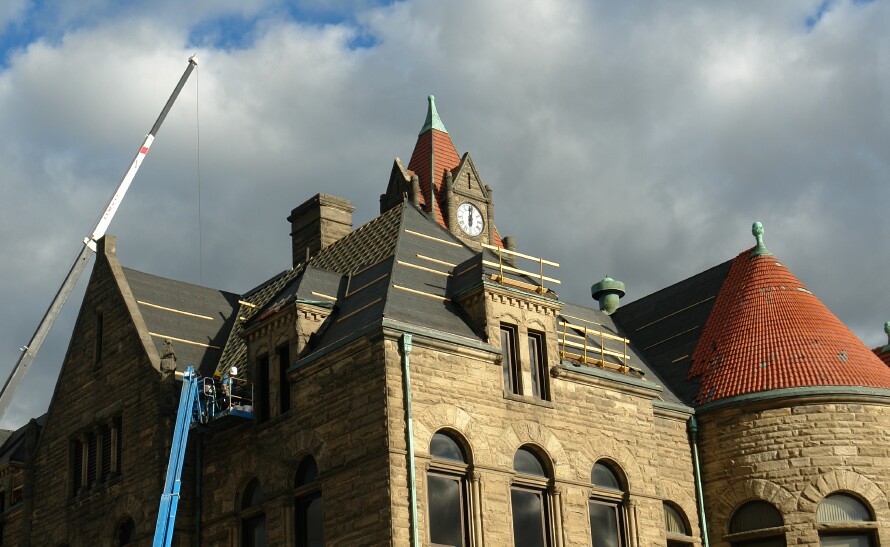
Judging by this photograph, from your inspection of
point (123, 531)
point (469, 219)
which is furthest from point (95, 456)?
point (469, 219)

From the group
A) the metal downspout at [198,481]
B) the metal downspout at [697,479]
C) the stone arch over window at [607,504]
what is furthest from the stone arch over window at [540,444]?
the metal downspout at [198,481]

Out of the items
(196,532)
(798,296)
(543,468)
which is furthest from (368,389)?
(798,296)

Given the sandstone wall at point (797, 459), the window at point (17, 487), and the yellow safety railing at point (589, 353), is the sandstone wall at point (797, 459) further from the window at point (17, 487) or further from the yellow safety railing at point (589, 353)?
the window at point (17, 487)

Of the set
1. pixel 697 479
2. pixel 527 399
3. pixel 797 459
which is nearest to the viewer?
pixel 527 399

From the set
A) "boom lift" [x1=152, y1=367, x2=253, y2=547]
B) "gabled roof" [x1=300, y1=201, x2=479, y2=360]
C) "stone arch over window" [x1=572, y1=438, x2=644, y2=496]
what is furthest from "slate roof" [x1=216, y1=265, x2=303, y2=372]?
"stone arch over window" [x1=572, y1=438, x2=644, y2=496]

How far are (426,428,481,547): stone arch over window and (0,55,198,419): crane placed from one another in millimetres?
15943

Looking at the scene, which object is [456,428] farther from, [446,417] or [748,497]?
[748,497]

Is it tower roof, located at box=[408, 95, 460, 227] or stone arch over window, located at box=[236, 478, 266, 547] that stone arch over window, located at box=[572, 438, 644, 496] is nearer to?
stone arch over window, located at box=[236, 478, 266, 547]

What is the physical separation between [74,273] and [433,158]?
1568cm

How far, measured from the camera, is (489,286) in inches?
1257

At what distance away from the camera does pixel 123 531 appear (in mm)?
34781

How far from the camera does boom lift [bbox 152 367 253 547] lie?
31.6 metres

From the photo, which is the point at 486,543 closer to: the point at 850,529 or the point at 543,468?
the point at 543,468

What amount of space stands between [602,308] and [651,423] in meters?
15.1
